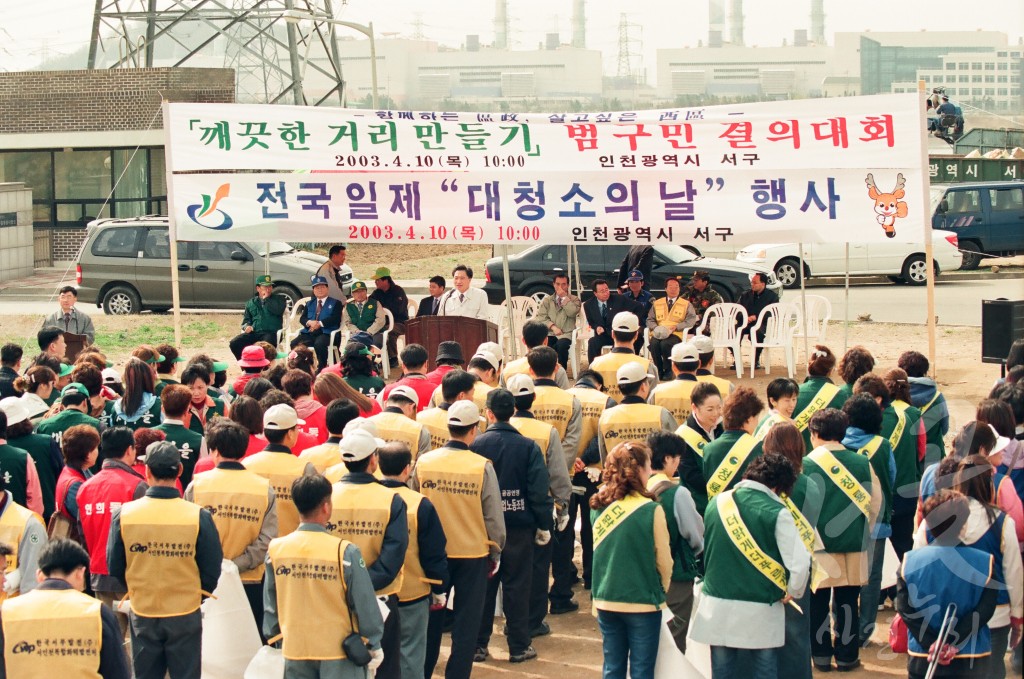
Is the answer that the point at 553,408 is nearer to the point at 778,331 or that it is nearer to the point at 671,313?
the point at 671,313

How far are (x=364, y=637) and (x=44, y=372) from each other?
Result: 446cm

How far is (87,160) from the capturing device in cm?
3450

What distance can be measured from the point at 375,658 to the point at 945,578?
8.58 ft

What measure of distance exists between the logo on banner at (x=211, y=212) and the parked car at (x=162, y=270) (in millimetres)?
8733

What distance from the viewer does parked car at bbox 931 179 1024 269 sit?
92.9 ft

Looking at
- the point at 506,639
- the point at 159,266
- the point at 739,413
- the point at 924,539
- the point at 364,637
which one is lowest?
the point at 506,639

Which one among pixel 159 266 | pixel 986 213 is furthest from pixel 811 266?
pixel 159 266

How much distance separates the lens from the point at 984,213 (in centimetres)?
2841

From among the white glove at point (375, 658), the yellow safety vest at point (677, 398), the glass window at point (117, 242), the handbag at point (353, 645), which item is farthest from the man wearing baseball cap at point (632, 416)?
the glass window at point (117, 242)

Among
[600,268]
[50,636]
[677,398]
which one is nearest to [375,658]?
[50,636]

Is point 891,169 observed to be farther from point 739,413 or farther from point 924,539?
point 924,539

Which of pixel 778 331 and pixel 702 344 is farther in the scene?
pixel 778 331

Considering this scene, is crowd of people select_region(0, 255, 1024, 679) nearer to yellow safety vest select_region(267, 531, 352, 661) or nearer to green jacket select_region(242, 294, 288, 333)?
yellow safety vest select_region(267, 531, 352, 661)

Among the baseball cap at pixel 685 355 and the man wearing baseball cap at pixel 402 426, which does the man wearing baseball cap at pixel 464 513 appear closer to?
the man wearing baseball cap at pixel 402 426
